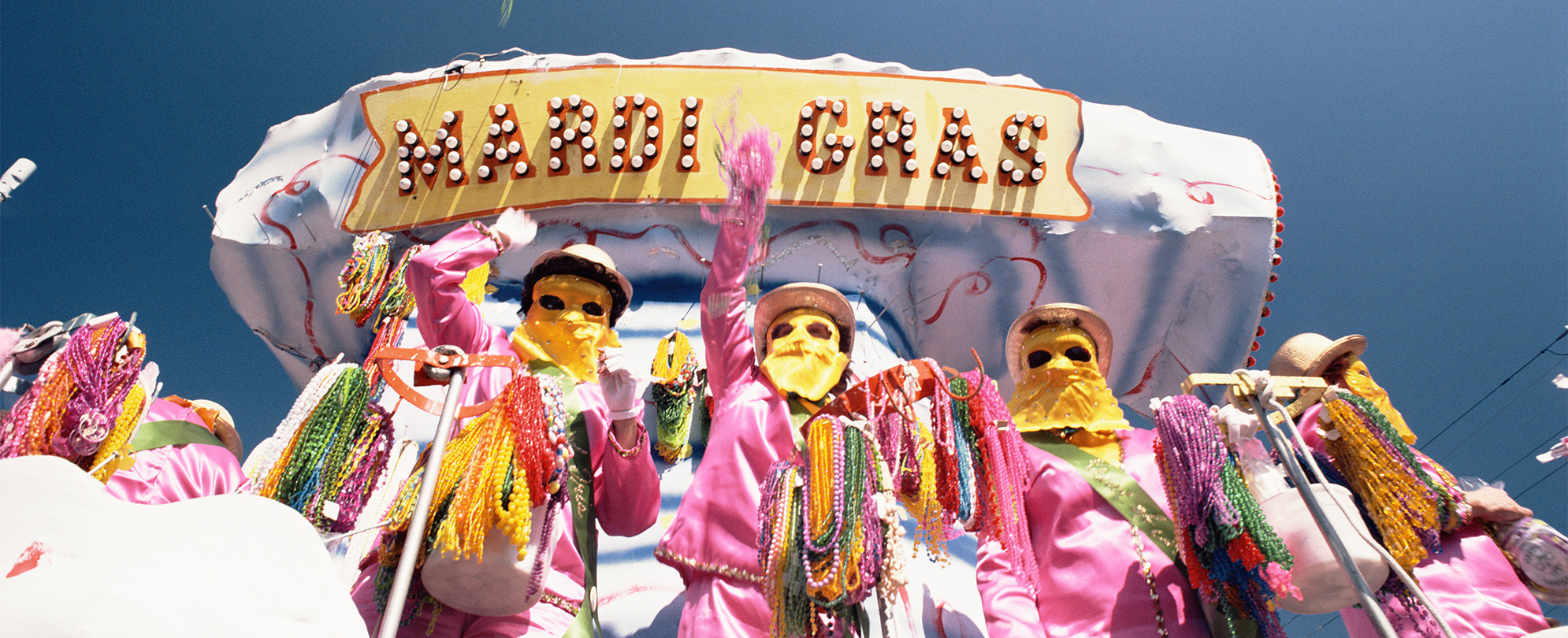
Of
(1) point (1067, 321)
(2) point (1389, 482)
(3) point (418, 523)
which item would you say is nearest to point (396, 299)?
(3) point (418, 523)

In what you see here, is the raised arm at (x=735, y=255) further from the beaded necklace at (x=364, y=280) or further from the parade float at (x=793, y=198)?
the beaded necklace at (x=364, y=280)

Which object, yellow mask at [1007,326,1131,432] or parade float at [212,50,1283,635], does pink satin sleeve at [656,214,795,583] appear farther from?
parade float at [212,50,1283,635]

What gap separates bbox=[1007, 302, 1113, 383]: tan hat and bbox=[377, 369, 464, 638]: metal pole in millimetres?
2566

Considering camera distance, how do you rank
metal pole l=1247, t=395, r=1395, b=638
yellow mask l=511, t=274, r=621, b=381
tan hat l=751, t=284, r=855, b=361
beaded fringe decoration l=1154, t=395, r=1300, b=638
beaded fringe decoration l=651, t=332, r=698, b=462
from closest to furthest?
metal pole l=1247, t=395, r=1395, b=638 → beaded fringe decoration l=1154, t=395, r=1300, b=638 → yellow mask l=511, t=274, r=621, b=381 → tan hat l=751, t=284, r=855, b=361 → beaded fringe decoration l=651, t=332, r=698, b=462

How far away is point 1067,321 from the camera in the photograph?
4020mm

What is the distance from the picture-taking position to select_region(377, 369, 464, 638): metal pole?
204 cm

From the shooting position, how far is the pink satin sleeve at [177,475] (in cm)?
344

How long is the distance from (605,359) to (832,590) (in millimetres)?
1170

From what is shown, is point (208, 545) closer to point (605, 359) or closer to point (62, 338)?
point (605, 359)

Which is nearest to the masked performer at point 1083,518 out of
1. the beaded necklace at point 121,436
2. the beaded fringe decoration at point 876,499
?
the beaded fringe decoration at point 876,499

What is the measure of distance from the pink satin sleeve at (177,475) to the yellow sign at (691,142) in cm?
227

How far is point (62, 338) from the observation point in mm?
3402

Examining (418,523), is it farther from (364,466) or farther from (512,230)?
(512,230)

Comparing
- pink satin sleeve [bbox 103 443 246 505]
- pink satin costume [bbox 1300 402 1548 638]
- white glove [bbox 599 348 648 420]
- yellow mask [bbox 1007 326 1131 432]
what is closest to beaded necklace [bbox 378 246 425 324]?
pink satin sleeve [bbox 103 443 246 505]
